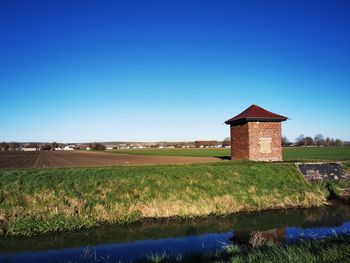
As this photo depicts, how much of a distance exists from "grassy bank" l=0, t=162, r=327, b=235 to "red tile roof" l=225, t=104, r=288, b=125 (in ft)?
31.1

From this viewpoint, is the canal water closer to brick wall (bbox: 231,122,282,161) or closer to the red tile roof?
brick wall (bbox: 231,122,282,161)

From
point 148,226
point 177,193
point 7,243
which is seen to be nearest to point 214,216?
point 177,193

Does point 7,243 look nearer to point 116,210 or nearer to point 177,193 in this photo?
point 116,210

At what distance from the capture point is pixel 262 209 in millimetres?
20328

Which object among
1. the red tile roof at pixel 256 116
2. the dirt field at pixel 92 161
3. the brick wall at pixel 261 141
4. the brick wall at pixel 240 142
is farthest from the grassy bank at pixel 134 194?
the dirt field at pixel 92 161

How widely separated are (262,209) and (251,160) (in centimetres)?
1301

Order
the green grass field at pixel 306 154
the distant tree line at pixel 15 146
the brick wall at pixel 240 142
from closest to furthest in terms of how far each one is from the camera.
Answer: the brick wall at pixel 240 142 → the green grass field at pixel 306 154 → the distant tree line at pixel 15 146

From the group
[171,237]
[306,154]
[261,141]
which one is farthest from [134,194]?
[306,154]

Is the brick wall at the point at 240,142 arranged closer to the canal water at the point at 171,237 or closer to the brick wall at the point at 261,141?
the brick wall at the point at 261,141

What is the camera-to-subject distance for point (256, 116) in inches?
1323

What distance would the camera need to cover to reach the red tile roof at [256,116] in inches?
1318

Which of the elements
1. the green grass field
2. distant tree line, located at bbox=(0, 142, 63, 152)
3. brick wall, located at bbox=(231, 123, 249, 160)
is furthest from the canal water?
distant tree line, located at bbox=(0, 142, 63, 152)

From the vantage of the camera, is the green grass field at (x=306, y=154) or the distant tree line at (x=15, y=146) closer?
the green grass field at (x=306, y=154)

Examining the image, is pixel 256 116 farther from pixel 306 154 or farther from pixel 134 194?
pixel 306 154
